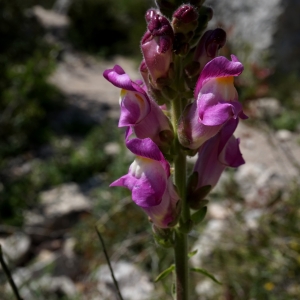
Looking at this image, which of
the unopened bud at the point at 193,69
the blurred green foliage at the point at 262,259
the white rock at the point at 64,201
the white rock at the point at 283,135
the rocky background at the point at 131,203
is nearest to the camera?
the unopened bud at the point at 193,69

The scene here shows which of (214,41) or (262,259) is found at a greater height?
(214,41)

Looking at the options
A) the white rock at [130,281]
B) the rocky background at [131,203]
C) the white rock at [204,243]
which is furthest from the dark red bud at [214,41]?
the white rock at [130,281]

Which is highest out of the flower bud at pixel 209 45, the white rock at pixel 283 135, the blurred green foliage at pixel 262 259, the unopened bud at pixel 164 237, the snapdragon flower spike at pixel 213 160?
the flower bud at pixel 209 45

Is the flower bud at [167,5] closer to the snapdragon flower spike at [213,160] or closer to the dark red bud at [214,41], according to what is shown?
the dark red bud at [214,41]

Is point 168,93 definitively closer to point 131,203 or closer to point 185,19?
point 185,19

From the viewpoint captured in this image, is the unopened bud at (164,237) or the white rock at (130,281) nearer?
the unopened bud at (164,237)

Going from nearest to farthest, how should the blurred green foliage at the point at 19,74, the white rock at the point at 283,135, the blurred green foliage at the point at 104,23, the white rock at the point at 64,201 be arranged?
the white rock at the point at 64,201 → the blurred green foliage at the point at 19,74 → the white rock at the point at 283,135 → the blurred green foliage at the point at 104,23

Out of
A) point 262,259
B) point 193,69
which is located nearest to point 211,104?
point 193,69

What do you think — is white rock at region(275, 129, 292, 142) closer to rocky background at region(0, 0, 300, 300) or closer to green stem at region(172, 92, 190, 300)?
rocky background at region(0, 0, 300, 300)
